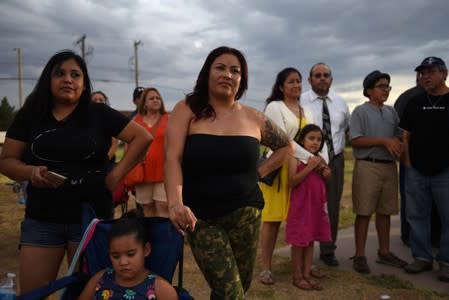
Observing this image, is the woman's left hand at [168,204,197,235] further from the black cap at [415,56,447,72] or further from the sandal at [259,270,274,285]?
the black cap at [415,56,447,72]

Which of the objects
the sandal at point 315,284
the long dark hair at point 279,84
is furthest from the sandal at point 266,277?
the long dark hair at point 279,84

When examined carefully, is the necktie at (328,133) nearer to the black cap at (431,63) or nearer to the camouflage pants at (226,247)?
the black cap at (431,63)

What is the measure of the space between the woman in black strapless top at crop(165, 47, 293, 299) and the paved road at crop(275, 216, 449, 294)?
258 cm

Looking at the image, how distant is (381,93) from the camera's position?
15.1ft

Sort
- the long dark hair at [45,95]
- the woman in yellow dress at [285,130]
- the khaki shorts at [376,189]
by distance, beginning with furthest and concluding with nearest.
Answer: the khaki shorts at [376,189]
the woman in yellow dress at [285,130]
the long dark hair at [45,95]

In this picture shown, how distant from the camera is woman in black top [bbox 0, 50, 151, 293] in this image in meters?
2.34

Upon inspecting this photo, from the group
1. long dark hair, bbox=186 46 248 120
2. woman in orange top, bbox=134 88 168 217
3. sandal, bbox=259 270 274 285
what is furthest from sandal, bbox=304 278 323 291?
long dark hair, bbox=186 46 248 120

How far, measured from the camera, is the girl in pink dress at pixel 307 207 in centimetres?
405

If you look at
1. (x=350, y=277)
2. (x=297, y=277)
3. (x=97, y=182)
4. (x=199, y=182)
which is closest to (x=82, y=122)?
(x=97, y=182)

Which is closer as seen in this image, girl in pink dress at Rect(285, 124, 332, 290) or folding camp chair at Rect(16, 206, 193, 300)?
folding camp chair at Rect(16, 206, 193, 300)

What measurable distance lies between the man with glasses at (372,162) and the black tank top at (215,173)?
2585 mm

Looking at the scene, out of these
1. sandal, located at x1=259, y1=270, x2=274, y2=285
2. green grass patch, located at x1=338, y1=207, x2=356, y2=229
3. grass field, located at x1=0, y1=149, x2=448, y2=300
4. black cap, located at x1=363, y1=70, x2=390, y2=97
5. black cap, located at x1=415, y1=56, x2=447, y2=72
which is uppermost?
black cap, located at x1=415, y1=56, x2=447, y2=72

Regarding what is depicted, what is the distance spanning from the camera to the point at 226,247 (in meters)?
2.34

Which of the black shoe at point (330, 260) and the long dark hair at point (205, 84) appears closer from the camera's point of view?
the long dark hair at point (205, 84)
